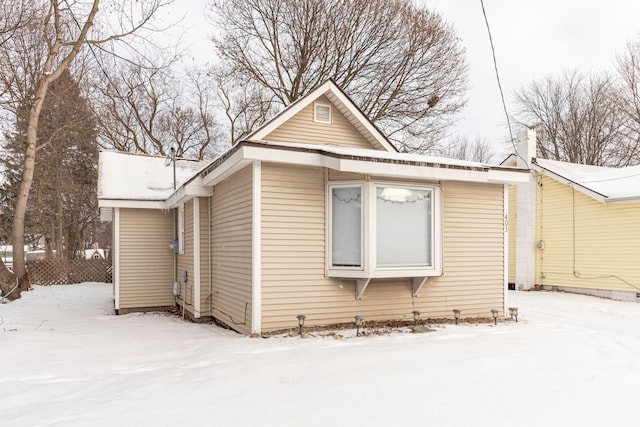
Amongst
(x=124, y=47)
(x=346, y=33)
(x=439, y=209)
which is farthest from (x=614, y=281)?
(x=124, y=47)

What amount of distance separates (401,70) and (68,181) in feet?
58.3

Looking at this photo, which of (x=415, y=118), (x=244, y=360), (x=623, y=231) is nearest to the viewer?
(x=244, y=360)

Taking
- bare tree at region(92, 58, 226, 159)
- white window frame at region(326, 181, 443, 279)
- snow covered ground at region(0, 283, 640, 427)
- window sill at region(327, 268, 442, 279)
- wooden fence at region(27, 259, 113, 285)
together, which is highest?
bare tree at region(92, 58, 226, 159)

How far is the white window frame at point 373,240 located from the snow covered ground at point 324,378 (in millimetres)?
995

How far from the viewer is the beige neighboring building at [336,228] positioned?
21.7 ft

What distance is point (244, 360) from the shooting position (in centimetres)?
524

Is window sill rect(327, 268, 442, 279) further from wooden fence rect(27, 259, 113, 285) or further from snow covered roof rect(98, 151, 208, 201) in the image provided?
wooden fence rect(27, 259, 113, 285)

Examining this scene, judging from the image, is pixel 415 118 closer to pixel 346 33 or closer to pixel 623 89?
pixel 346 33

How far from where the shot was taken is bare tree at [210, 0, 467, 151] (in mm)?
17562

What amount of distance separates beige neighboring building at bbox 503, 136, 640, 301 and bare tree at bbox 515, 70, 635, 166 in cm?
1122

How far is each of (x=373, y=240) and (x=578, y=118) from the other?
2826 centimetres

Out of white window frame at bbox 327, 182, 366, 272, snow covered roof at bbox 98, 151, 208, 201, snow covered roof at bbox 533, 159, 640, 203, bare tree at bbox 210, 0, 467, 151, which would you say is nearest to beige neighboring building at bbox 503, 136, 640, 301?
snow covered roof at bbox 533, 159, 640, 203

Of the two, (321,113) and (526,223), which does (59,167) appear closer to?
(321,113)

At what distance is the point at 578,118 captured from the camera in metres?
28.6
